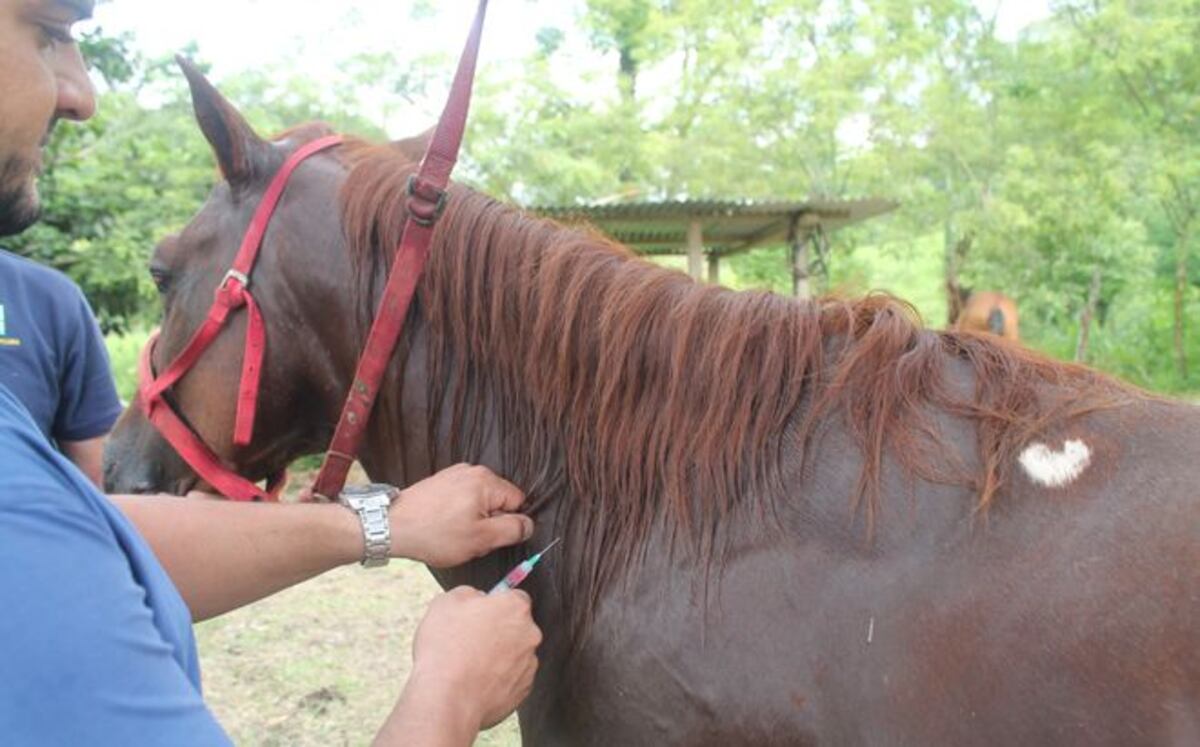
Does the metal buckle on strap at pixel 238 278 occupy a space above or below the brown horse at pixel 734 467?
above

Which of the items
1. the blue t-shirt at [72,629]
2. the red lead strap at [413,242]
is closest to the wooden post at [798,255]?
the red lead strap at [413,242]

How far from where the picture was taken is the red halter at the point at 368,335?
166 centimetres

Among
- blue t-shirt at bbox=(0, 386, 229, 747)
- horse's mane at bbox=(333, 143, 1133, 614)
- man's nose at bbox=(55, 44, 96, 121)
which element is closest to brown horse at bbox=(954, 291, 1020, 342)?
horse's mane at bbox=(333, 143, 1133, 614)

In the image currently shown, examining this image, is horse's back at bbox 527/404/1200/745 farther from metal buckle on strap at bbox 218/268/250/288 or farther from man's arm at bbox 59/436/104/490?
man's arm at bbox 59/436/104/490

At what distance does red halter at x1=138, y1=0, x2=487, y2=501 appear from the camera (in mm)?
1661

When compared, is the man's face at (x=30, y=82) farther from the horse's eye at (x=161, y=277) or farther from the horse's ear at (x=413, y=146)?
the horse's ear at (x=413, y=146)

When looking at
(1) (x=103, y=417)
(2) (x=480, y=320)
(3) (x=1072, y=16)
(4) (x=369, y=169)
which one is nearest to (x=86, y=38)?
(1) (x=103, y=417)

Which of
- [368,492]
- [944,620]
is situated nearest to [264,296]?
[368,492]

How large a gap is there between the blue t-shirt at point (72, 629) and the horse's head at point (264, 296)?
0.99 metres

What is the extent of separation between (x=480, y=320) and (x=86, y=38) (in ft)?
16.0

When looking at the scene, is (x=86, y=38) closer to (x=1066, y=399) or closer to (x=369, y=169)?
(x=369, y=169)

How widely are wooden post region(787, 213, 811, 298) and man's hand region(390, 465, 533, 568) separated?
30.4 ft

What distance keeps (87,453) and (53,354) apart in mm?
A: 309

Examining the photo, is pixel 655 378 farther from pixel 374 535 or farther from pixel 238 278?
pixel 238 278
